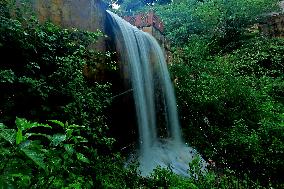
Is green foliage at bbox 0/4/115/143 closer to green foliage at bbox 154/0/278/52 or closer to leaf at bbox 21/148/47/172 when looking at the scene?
leaf at bbox 21/148/47/172

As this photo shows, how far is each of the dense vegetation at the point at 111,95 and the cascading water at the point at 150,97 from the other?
45 cm

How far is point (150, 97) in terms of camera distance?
8148 mm

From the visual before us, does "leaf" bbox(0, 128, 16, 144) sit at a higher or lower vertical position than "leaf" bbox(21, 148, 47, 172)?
higher

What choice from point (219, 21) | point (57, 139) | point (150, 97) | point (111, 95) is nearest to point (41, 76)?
point (111, 95)

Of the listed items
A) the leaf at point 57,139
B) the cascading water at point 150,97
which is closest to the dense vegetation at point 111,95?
the leaf at point 57,139

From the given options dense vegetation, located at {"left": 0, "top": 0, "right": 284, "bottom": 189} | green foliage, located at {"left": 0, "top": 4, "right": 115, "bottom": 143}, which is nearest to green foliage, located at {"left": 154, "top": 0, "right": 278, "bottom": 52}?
dense vegetation, located at {"left": 0, "top": 0, "right": 284, "bottom": 189}

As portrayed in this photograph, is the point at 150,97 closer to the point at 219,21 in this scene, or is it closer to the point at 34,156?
the point at 219,21

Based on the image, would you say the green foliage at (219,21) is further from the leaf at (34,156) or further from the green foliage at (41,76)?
the leaf at (34,156)

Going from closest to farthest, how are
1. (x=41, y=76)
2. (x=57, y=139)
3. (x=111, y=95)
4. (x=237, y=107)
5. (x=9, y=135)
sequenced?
1. (x=9, y=135)
2. (x=57, y=139)
3. (x=41, y=76)
4. (x=111, y=95)
5. (x=237, y=107)

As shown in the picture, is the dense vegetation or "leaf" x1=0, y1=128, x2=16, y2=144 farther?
the dense vegetation

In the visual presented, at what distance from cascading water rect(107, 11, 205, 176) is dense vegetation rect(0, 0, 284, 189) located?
0.45 meters

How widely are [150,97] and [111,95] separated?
2.00 meters

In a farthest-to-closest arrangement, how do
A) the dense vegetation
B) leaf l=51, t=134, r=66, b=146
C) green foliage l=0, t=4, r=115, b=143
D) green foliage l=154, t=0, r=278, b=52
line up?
green foliage l=154, t=0, r=278, b=52
green foliage l=0, t=4, r=115, b=143
the dense vegetation
leaf l=51, t=134, r=66, b=146

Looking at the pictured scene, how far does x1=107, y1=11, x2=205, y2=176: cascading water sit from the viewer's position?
710 cm
